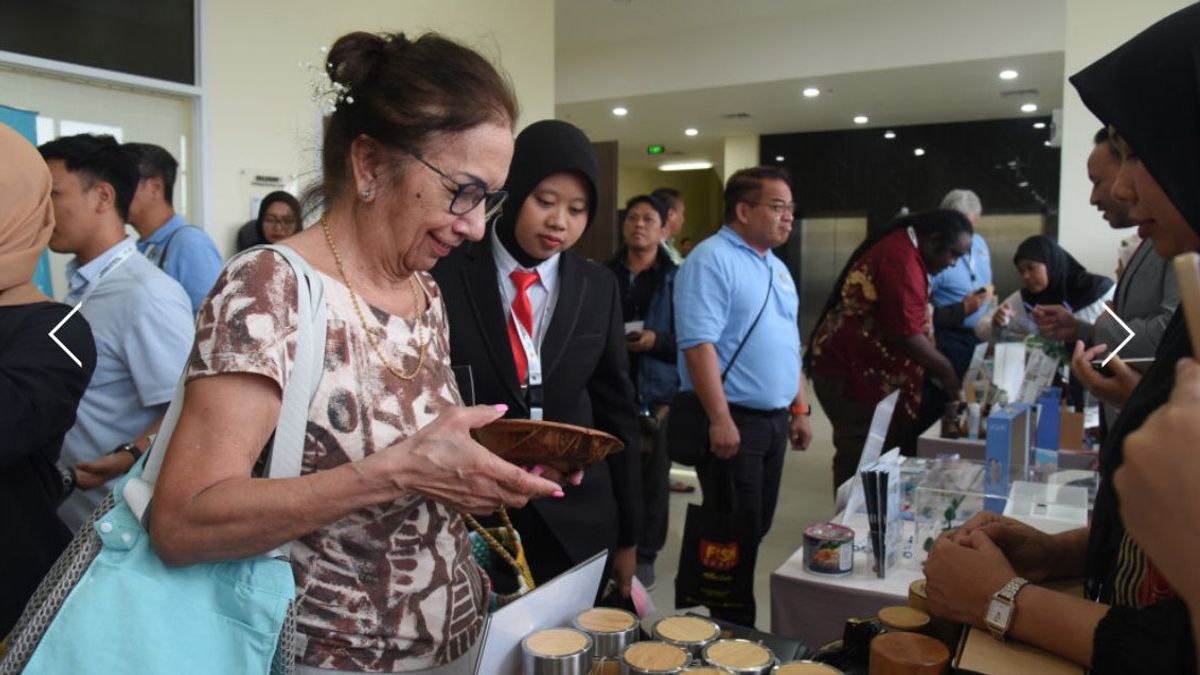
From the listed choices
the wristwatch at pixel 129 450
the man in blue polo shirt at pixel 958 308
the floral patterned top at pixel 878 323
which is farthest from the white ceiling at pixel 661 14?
the wristwatch at pixel 129 450

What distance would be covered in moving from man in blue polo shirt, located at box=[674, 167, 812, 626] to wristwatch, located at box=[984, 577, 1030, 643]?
190 cm

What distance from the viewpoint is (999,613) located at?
102 cm

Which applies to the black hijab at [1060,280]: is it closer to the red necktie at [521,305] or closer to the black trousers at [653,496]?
the black trousers at [653,496]

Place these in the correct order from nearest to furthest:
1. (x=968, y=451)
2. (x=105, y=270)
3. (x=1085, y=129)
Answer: (x=105, y=270), (x=968, y=451), (x=1085, y=129)

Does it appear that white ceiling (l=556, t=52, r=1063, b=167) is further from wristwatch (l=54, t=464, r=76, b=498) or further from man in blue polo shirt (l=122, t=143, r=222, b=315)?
wristwatch (l=54, t=464, r=76, b=498)

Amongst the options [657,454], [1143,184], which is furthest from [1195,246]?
[657,454]

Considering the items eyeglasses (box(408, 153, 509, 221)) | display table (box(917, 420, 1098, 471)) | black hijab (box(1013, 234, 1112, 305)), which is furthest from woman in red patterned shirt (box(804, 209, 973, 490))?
eyeglasses (box(408, 153, 509, 221))

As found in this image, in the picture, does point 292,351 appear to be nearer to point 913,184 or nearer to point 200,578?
point 200,578

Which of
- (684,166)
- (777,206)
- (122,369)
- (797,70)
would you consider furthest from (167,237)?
(684,166)

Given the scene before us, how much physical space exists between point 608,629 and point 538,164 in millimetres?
1117

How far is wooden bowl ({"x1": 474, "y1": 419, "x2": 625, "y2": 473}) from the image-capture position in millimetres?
1141

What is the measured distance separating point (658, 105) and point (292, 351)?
9831mm

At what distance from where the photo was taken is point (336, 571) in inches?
42.8

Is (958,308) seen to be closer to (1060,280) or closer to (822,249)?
(1060,280)
